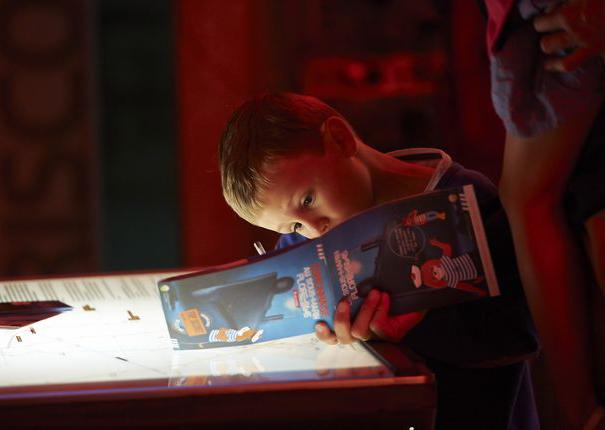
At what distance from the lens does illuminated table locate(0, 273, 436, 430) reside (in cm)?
70

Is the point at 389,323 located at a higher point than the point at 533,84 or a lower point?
lower

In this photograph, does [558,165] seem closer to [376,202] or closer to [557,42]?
[557,42]

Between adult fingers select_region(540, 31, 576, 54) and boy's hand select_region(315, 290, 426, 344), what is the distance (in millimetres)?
304

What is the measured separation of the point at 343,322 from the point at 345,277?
0.16 feet

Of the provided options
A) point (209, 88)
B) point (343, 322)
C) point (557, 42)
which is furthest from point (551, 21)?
point (209, 88)

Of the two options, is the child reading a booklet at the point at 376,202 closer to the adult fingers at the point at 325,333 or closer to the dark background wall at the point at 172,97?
the adult fingers at the point at 325,333

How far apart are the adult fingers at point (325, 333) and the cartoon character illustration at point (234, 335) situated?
0.06 meters

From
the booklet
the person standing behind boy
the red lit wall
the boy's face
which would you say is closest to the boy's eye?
the boy's face

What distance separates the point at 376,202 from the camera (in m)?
1.12

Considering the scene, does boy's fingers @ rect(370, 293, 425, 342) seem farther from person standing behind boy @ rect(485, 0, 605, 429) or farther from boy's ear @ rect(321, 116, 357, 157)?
boy's ear @ rect(321, 116, 357, 157)

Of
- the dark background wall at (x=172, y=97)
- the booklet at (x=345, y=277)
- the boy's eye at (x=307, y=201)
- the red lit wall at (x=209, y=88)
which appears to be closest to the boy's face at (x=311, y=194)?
the boy's eye at (x=307, y=201)

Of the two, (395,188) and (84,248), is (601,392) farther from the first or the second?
(84,248)

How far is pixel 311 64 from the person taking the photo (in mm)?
2904

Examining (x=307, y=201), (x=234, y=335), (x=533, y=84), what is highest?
(x=533, y=84)
